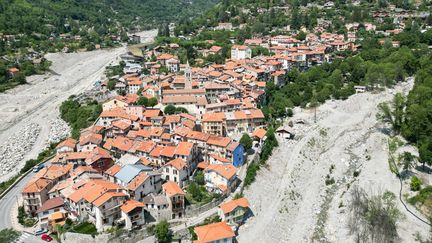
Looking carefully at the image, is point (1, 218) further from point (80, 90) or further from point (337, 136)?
point (80, 90)

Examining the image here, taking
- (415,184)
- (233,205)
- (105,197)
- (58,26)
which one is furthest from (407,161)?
(58,26)

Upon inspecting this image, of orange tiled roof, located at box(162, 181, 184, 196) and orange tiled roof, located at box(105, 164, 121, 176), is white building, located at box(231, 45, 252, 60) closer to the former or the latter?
orange tiled roof, located at box(105, 164, 121, 176)

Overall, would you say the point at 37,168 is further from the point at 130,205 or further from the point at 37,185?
the point at 130,205

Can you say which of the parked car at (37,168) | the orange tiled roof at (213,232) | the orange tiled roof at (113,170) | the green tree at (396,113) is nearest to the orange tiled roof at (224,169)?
the orange tiled roof at (213,232)

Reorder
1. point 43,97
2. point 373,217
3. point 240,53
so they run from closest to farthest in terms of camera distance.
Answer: point 373,217
point 240,53
point 43,97

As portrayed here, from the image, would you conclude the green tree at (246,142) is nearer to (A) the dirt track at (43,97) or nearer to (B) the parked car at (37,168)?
(B) the parked car at (37,168)

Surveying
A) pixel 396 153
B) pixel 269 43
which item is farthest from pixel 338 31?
pixel 396 153

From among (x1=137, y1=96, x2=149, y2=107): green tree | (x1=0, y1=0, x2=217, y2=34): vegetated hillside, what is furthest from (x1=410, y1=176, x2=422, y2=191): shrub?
(x1=0, y1=0, x2=217, y2=34): vegetated hillside
